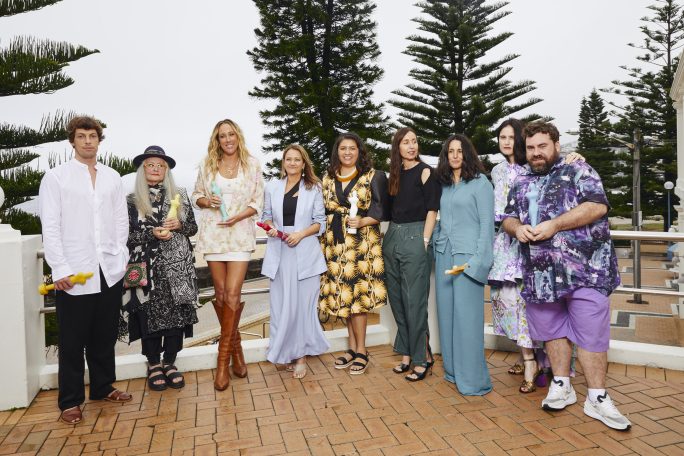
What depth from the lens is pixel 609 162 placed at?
2745cm

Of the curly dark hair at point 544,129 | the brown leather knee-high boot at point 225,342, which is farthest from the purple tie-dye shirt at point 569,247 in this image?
the brown leather knee-high boot at point 225,342

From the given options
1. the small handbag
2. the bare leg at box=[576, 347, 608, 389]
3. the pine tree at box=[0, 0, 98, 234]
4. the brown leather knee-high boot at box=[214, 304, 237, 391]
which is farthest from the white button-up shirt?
the pine tree at box=[0, 0, 98, 234]

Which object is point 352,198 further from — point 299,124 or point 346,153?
point 299,124

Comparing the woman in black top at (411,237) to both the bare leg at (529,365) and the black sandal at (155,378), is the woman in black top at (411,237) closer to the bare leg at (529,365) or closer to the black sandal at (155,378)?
the bare leg at (529,365)

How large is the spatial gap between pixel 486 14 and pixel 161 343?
16.0 metres

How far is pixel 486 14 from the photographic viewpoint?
657 inches

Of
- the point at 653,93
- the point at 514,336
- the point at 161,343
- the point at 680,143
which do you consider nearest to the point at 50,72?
the point at 161,343

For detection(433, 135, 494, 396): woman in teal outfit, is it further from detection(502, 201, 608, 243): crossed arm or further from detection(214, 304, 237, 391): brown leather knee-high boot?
detection(214, 304, 237, 391): brown leather knee-high boot

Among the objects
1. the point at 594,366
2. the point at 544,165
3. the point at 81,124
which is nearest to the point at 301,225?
the point at 81,124

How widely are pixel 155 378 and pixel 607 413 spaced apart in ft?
8.80

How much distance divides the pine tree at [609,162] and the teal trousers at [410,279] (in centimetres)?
2413

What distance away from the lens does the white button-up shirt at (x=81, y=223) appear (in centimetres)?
293

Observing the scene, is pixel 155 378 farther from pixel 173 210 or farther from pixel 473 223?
pixel 473 223

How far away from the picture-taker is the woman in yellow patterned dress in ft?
11.8
